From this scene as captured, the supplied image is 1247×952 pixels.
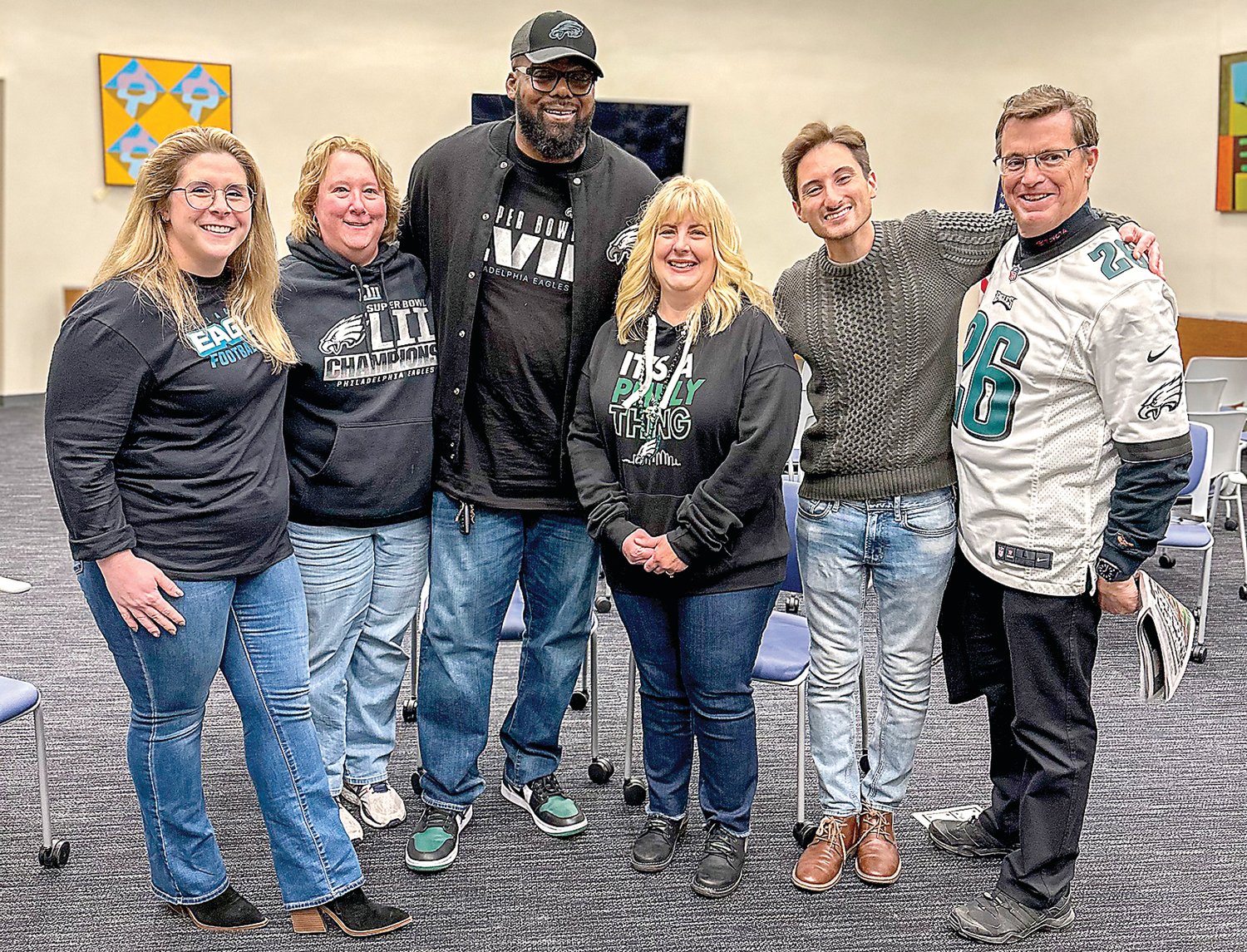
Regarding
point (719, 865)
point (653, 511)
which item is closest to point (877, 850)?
point (719, 865)

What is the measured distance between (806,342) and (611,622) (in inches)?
86.0

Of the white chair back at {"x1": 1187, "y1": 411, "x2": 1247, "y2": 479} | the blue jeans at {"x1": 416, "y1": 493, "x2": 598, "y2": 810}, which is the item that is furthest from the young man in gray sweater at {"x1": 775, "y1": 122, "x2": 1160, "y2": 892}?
the white chair back at {"x1": 1187, "y1": 411, "x2": 1247, "y2": 479}

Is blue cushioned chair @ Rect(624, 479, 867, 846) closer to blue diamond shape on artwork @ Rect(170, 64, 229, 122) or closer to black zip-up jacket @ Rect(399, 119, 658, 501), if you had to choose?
black zip-up jacket @ Rect(399, 119, 658, 501)

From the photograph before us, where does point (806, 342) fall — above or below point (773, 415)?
above

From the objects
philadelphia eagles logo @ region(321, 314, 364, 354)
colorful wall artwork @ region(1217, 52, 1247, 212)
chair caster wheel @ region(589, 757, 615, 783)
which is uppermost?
colorful wall artwork @ region(1217, 52, 1247, 212)

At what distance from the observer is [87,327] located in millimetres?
1990

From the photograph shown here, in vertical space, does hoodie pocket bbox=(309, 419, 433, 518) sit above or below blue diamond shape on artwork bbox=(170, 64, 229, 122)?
below

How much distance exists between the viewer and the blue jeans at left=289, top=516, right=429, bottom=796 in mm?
2590

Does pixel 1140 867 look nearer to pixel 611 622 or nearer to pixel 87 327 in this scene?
pixel 611 622

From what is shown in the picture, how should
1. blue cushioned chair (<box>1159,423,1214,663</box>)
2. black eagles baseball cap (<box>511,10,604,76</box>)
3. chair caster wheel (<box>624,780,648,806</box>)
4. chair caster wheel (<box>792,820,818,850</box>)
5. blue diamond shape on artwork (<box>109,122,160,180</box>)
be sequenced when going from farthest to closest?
blue diamond shape on artwork (<box>109,122,160,180</box>) < blue cushioned chair (<box>1159,423,1214,663</box>) < chair caster wheel (<box>624,780,648,806</box>) < chair caster wheel (<box>792,820,818,850</box>) < black eagles baseball cap (<box>511,10,604,76</box>)

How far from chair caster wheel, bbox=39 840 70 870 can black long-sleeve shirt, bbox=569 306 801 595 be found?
1.43 meters

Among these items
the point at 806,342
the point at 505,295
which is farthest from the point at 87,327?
the point at 806,342

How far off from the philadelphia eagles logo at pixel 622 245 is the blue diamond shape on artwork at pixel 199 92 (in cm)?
786

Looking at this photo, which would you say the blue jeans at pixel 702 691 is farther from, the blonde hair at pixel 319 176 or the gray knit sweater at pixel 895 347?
the blonde hair at pixel 319 176
